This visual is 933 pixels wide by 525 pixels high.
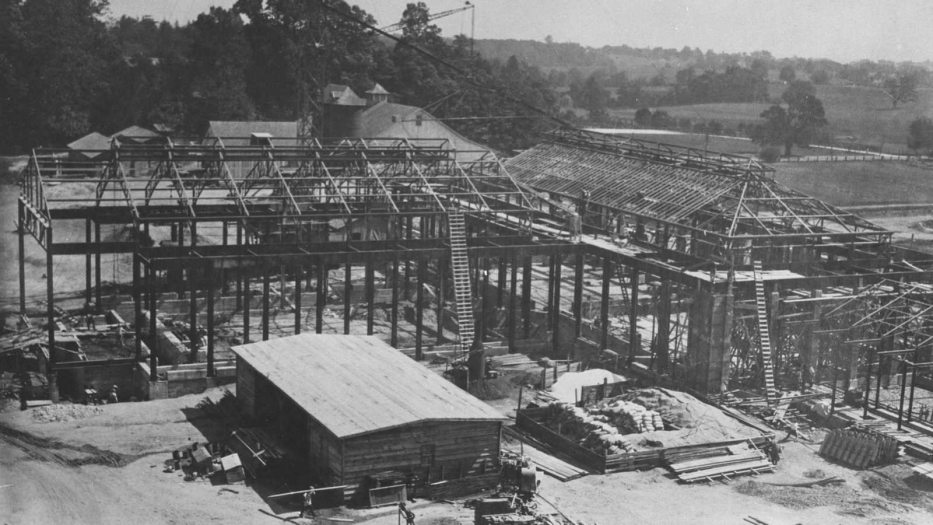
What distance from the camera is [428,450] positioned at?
1072 inches

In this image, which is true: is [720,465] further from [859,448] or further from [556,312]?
[556,312]

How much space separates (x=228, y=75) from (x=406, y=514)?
85.6 metres

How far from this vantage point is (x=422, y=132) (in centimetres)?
8650

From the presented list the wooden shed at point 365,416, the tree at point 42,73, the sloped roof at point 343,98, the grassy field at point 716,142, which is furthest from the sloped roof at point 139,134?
the wooden shed at point 365,416

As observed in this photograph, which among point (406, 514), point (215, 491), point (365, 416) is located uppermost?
point (365, 416)

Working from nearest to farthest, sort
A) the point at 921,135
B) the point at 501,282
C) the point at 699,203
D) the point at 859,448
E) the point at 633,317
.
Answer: the point at 859,448, the point at 633,317, the point at 699,203, the point at 501,282, the point at 921,135

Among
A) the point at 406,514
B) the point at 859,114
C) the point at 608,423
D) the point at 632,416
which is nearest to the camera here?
the point at 406,514

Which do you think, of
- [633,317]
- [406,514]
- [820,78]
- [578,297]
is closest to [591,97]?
[820,78]

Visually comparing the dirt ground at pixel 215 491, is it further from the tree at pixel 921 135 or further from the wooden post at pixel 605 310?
the tree at pixel 921 135

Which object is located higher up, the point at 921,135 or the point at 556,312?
the point at 921,135

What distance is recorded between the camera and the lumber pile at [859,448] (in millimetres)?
31156

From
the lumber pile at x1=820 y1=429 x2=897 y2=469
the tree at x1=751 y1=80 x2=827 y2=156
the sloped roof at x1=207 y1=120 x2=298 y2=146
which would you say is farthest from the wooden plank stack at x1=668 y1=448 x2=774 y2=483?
the tree at x1=751 y1=80 x2=827 y2=156

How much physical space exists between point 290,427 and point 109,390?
8.72 metres

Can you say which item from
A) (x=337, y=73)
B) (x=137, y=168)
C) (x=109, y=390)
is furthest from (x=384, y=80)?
(x=109, y=390)
